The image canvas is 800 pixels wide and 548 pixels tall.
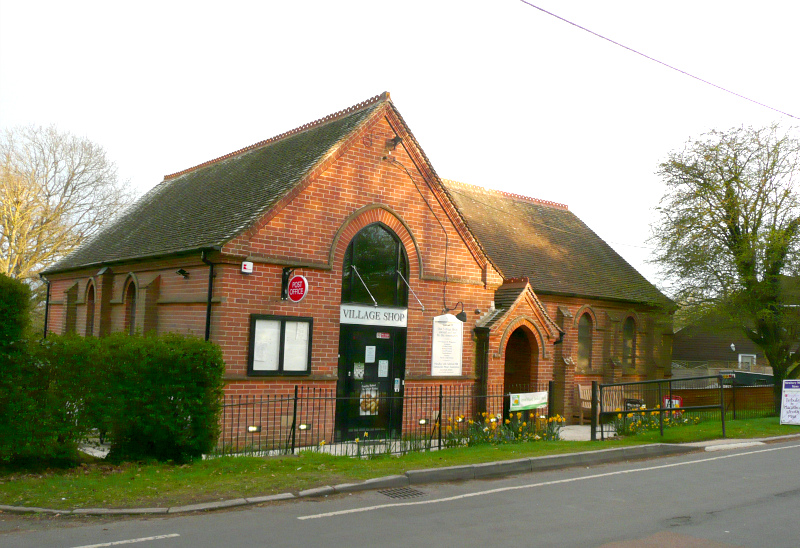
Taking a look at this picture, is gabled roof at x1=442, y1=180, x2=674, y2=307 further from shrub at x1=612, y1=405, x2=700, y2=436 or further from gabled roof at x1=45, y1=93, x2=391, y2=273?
gabled roof at x1=45, y1=93, x2=391, y2=273

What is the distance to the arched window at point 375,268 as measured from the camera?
53.4 ft

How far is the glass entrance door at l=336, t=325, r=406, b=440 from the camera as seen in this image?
15891 mm

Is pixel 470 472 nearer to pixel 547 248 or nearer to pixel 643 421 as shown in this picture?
pixel 643 421

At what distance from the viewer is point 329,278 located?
1566 cm

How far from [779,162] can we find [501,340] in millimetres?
11861

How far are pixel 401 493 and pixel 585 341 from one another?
16.3 meters

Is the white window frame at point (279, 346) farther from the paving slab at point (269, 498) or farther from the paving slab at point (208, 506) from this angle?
the paving slab at point (208, 506)

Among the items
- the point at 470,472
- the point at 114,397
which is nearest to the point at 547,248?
the point at 470,472

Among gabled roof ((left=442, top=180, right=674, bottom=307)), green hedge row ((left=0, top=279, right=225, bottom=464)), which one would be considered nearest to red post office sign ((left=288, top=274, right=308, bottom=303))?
green hedge row ((left=0, top=279, right=225, bottom=464))

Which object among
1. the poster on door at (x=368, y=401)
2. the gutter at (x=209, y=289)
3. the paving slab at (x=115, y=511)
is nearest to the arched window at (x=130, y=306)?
the gutter at (x=209, y=289)

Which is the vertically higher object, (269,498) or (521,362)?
(521,362)

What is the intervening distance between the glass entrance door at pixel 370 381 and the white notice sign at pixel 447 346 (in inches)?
38.3

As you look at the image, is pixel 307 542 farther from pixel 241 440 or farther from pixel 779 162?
pixel 779 162

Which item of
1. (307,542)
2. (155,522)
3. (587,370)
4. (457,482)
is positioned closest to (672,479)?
(457,482)
